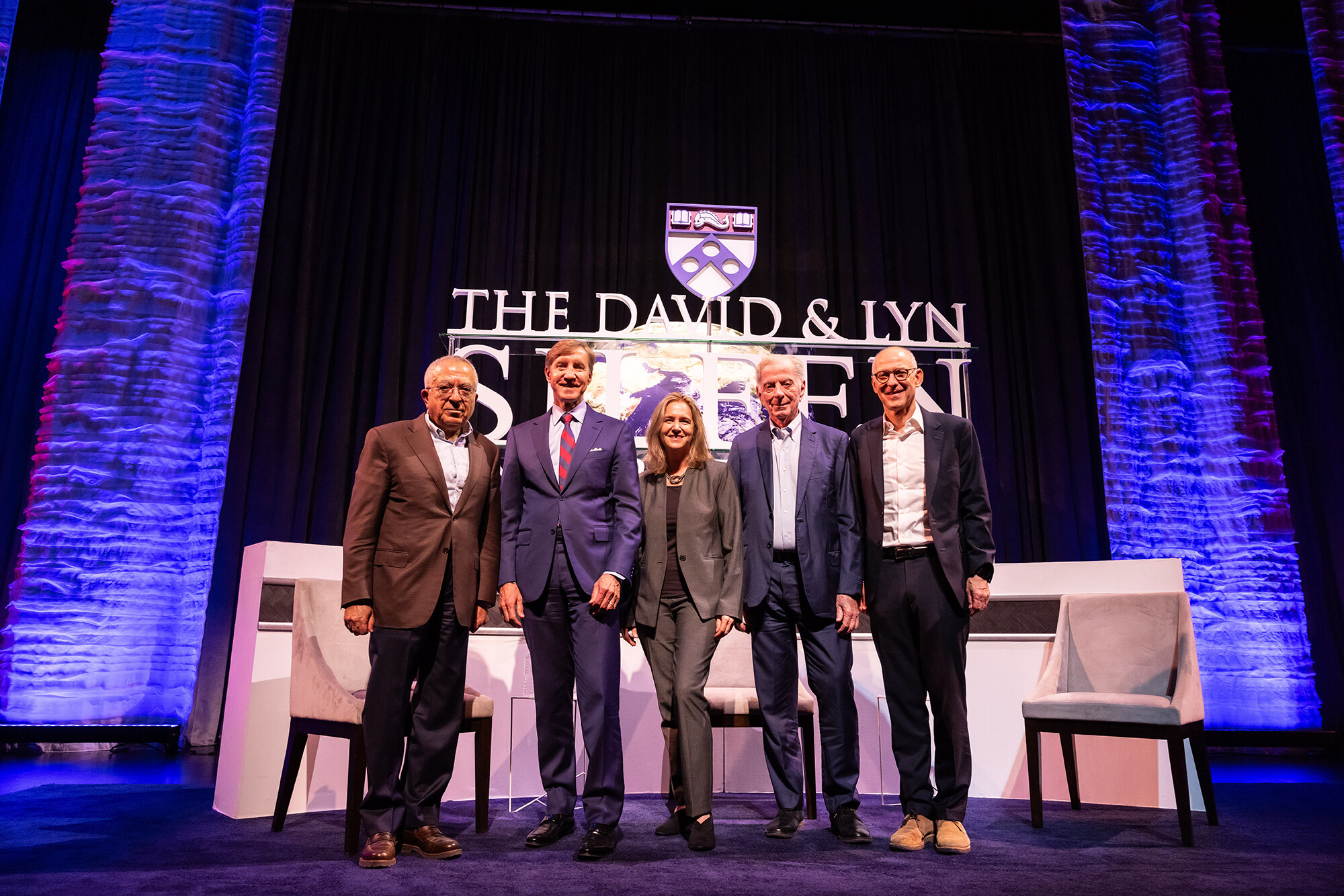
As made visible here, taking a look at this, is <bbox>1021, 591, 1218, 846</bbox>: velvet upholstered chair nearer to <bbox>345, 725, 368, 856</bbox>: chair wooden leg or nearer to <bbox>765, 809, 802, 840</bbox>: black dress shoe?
<bbox>765, 809, 802, 840</bbox>: black dress shoe

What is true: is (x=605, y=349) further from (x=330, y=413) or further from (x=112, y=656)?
(x=112, y=656)

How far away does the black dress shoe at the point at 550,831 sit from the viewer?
2.65 metres

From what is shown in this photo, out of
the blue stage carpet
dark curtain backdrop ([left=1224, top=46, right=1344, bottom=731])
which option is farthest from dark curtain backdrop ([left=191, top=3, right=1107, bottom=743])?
the blue stage carpet

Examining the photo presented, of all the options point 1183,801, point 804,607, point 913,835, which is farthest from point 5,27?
point 1183,801

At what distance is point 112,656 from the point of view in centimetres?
532

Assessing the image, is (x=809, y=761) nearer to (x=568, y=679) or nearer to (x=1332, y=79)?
(x=568, y=679)

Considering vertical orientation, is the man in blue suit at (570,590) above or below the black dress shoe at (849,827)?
above

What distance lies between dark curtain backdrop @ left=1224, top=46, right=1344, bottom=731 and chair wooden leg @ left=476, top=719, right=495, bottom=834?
603cm

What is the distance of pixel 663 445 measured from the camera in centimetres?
296

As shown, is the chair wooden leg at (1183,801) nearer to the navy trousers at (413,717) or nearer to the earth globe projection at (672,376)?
the navy trousers at (413,717)

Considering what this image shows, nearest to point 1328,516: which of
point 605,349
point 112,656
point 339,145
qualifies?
point 605,349

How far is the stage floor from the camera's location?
2207mm

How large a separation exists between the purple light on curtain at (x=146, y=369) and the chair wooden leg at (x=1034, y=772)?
4985 millimetres

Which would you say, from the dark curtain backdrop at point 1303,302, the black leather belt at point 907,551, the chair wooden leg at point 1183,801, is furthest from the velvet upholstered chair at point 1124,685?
the dark curtain backdrop at point 1303,302
